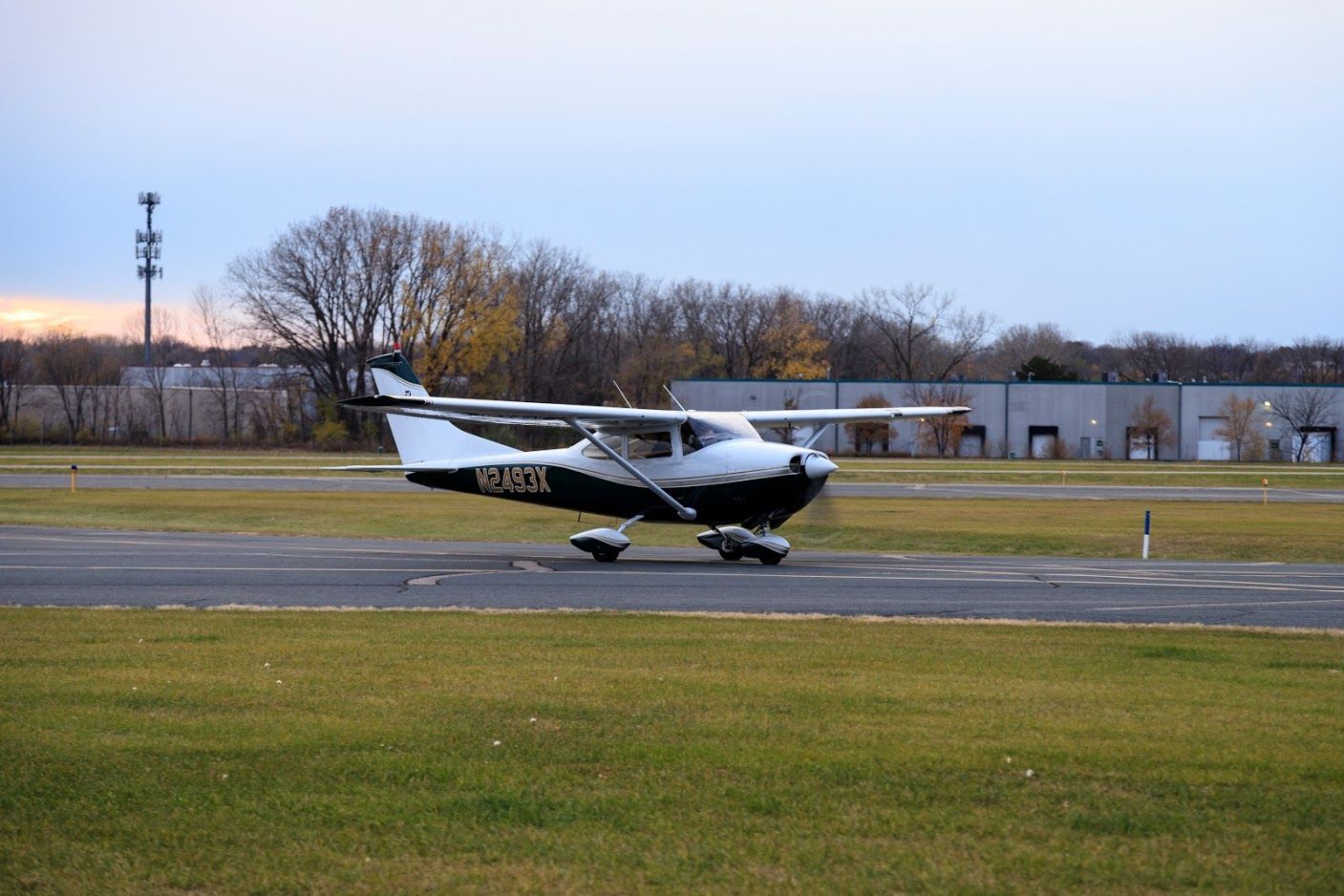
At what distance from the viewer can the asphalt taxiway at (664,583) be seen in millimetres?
14789

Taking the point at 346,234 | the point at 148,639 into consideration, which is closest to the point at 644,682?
the point at 148,639

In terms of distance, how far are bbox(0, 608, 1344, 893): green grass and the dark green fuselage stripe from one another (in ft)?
32.2

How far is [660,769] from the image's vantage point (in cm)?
677

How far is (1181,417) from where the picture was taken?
8019cm

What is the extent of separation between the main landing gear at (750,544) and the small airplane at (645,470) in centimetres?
2

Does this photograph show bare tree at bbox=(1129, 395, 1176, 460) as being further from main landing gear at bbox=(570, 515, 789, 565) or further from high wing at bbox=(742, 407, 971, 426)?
main landing gear at bbox=(570, 515, 789, 565)

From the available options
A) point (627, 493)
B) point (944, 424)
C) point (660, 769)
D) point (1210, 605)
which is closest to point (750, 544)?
point (627, 493)

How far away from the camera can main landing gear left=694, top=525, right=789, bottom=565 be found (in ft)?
69.1

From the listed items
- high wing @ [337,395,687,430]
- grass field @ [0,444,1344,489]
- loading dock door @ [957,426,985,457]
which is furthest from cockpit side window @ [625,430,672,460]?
loading dock door @ [957,426,985,457]

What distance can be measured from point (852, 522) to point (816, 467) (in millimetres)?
11163

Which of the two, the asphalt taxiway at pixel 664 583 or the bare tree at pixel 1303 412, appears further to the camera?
the bare tree at pixel 1303 412

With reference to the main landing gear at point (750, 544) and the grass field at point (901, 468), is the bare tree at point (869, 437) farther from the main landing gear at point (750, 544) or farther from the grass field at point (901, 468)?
the main landing gear at point (750, 544)

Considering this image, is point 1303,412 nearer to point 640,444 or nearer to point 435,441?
point 640,444

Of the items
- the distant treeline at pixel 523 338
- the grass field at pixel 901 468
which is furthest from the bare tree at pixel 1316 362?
the grass field at pixel 901 468
